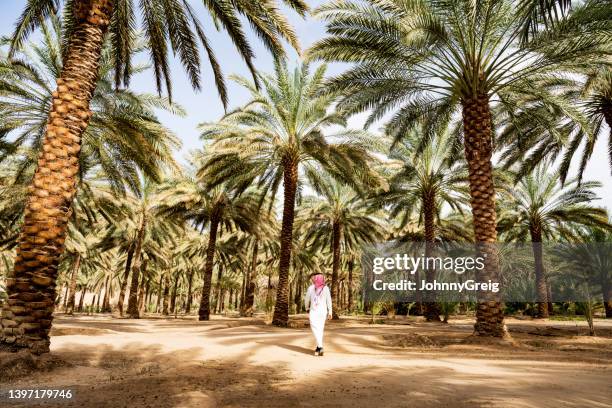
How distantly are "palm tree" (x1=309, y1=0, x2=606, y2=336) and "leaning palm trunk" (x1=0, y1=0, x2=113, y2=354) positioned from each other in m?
6.56

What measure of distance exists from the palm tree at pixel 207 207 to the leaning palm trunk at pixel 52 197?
549 inches

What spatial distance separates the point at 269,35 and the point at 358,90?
4609mm

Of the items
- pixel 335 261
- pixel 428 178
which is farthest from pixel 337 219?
pixel 428 178

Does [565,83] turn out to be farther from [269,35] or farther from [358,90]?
[269,35]

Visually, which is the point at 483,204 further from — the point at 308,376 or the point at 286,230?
the point at 286,230

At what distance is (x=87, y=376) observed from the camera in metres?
5.74

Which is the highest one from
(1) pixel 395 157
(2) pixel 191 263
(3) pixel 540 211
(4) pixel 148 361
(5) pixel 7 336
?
(1) pixel 395 157

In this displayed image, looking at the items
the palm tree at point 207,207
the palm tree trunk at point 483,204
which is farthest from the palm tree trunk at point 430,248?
the palm tree at point 207,207

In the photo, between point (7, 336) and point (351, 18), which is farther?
point (351, 18)

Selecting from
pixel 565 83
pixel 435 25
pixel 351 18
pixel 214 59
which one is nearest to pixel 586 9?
pixel 435 25

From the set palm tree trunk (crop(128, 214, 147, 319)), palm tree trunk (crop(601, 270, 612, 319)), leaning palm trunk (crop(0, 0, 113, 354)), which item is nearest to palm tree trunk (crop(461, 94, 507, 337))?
leaning palm trunk (crop(0, 0, 113, 354))

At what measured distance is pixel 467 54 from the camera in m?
11.3

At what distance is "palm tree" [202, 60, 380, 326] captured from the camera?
15.7 meters

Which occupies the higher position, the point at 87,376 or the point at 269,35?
the point at 269,35
